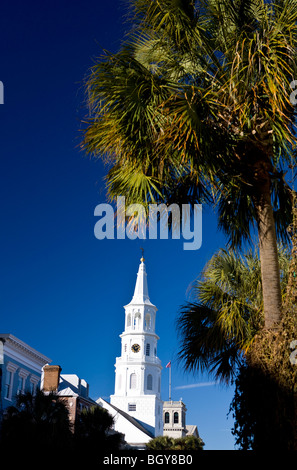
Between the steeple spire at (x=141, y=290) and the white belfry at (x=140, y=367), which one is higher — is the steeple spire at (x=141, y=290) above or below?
above

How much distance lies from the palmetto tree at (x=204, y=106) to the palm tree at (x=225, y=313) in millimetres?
1273

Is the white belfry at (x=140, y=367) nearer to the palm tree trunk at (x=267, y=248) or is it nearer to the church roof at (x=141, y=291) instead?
the church roof at (x=141, y=291)

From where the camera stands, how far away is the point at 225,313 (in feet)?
33.5

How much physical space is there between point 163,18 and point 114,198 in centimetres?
269

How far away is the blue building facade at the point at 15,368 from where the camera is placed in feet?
116

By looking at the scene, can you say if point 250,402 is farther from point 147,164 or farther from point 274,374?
point 147,164

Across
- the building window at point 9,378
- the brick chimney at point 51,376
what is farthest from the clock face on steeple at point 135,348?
the building window at point 9,378

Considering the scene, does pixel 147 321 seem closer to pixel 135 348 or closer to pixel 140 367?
pixel 135 348

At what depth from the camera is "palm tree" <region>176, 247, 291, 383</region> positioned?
32.9 ft

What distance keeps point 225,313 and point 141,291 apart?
→ 101 metres

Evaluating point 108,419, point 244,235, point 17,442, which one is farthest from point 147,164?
point 108,419

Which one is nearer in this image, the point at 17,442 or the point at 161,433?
the point at 17,442

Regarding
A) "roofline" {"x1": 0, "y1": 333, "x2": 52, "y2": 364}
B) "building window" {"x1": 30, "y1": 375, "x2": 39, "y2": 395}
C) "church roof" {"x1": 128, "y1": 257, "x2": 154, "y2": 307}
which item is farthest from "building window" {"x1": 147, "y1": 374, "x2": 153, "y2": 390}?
"building window" {"x1": 30, "y1": 375, "x2": 39, "y2": 395}

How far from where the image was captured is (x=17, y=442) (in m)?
22.0
